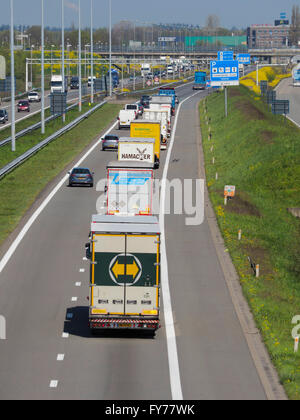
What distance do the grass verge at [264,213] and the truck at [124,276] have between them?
428 cm

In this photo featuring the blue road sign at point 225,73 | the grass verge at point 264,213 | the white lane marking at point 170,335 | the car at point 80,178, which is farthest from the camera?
the blue road sign at point 225,73

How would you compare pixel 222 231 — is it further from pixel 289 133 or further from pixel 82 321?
pixel 289 133

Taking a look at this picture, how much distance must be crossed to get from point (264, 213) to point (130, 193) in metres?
12.5

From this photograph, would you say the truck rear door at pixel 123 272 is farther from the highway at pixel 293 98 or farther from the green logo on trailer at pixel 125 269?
the highway at pixel 293 98

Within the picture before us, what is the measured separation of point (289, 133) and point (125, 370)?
211 feet

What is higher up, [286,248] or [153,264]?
[153,264]

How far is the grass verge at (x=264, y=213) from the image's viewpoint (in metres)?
30.2

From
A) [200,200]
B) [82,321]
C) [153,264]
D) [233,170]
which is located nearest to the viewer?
[153,264]

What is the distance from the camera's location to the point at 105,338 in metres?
28.5

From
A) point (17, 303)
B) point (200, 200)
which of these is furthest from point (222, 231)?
point (17, 303)

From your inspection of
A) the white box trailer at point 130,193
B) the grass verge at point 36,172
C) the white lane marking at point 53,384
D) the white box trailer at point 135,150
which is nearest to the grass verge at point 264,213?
the white box trailer at point 130,193

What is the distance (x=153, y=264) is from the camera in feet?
90.2

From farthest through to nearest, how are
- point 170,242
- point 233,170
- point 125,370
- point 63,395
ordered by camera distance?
point 233,170 < point 170,242 < point 125,370 < point 63,395

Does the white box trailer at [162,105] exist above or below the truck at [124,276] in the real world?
above
